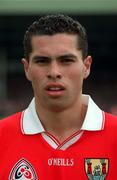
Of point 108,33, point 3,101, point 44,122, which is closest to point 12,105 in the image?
point 3,101

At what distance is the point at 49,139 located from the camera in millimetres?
4555

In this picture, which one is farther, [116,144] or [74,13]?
[74,13]

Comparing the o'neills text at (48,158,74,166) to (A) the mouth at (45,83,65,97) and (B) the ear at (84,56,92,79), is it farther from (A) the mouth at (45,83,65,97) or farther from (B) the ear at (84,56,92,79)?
(B) the ear at (84,56,92,79)

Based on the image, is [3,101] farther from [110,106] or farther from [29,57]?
[29,57]

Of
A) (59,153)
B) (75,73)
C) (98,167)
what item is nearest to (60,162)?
(59,153)

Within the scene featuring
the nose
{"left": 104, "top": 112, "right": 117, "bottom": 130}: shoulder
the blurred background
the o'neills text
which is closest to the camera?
the nose

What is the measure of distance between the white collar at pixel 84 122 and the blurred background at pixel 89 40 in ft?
40.9

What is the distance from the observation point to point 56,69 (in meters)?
4.34

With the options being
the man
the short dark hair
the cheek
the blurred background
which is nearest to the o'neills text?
the man

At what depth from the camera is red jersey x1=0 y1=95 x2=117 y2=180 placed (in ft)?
14.6

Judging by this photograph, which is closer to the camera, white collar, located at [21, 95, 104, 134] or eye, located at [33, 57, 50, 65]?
eye, located at [33, 57, 50, 65]

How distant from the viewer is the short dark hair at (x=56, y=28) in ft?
14.7

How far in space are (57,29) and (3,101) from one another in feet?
50.6

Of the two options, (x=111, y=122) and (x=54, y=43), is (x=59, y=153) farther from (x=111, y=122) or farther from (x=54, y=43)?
(x=54, y=43)
